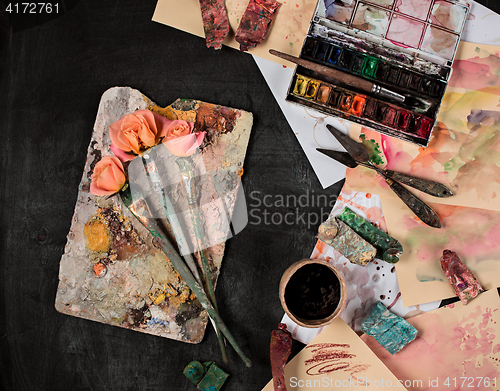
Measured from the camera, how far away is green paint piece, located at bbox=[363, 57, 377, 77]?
49.4 inches

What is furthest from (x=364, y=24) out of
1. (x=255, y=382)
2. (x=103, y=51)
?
(x=255, y=382)

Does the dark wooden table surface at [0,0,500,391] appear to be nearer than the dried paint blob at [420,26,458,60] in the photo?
No

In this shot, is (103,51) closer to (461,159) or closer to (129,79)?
(129,79)

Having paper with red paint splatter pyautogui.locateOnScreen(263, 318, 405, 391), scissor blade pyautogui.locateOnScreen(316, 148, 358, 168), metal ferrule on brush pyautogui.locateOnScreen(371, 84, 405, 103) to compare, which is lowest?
paper with red paint splatter pyautogui.locateOnScreen(263, 318, 405, 391)

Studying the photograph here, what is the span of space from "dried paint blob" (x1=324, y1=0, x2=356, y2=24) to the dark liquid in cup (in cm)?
94

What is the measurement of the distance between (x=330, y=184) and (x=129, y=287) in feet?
3.09

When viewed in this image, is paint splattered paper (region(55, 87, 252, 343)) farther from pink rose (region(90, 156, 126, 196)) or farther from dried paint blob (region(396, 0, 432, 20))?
dried paint blob (region(396, 0, 432, 20))

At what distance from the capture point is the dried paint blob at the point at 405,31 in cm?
122

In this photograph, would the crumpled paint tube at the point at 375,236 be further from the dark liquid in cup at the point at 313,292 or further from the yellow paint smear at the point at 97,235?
the yellow paint smear at the point at 97,235

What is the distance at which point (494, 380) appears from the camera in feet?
4.36

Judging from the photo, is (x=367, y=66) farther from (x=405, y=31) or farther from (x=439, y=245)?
(x=439, y=245)

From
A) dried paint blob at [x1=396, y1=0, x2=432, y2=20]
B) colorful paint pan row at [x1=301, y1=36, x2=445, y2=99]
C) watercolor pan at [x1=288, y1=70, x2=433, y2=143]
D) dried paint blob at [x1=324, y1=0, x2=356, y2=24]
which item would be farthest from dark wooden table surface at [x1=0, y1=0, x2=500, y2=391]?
dried paint blob at [x1=396, y1=0, x2=432, y2=20]

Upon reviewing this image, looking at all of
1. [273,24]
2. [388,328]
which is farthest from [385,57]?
[388,328]

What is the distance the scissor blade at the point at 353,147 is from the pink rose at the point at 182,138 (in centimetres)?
56
